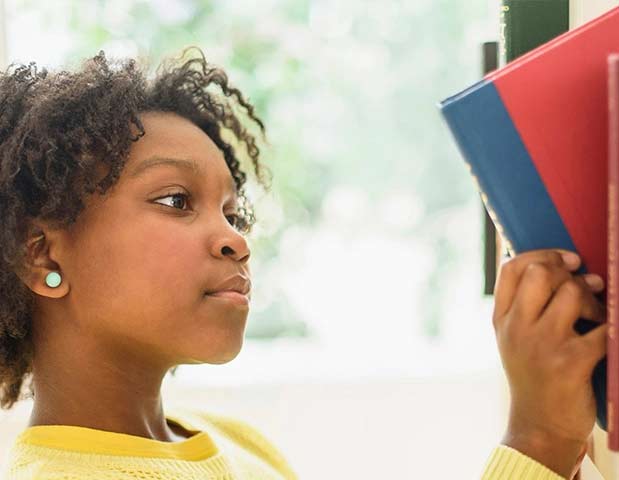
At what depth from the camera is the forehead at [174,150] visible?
913 millimetres

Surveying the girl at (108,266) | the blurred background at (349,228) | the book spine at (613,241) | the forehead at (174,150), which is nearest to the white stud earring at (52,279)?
the girl at (108,266)

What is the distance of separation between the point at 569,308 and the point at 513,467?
138 mm

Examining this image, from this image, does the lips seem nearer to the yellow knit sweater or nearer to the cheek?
the cheek

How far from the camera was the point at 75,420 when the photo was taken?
926 mm

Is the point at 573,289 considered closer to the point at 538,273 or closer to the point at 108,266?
the point at 538,273

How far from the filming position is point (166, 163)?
3.01ft

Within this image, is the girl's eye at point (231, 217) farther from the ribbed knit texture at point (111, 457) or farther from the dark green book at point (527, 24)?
the dark green book at point (527, 24)

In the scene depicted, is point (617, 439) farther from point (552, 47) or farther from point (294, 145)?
point (294, 145)

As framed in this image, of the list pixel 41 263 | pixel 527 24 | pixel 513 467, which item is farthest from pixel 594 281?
pixel 41 263

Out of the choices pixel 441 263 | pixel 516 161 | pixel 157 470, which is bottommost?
pixel 157 470

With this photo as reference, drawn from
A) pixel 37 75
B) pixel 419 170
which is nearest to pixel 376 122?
pixel 419 170

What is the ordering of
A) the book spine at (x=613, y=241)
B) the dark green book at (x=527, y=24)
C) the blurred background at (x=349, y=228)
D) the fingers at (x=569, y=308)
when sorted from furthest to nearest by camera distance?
the blurred background at (x=349, y=228)
the dark green book at (x=527, y=24)
the fingers at (x=569, y=308)
the book spine at (x=613, y=241)

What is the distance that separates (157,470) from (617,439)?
1.79 feet

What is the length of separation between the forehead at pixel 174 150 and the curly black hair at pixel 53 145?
0.04ft
